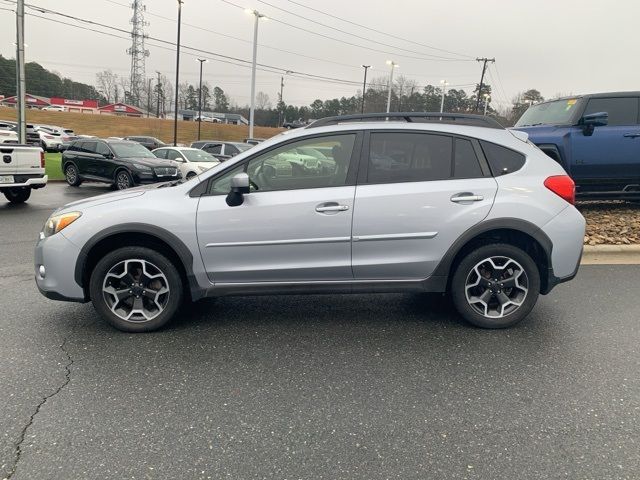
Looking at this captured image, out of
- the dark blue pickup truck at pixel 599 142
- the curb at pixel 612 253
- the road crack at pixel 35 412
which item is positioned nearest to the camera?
the road crack at pixel 35 412

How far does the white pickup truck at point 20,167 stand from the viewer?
10172 mm

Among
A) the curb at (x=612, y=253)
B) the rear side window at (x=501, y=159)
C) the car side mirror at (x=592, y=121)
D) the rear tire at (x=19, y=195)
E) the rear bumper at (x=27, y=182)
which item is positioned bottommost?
the rear tire at (x=19, y=195)

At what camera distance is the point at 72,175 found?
15984 mm

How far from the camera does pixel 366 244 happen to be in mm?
3939

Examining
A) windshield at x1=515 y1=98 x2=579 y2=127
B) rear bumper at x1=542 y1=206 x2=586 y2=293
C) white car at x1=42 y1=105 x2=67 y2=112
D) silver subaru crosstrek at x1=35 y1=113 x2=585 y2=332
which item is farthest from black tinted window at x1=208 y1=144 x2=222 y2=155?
white car at x1=42 y1=105 x2=67 y2=112

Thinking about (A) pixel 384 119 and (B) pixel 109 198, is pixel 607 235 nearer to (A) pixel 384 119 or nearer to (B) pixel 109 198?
(A) pixel 384 119

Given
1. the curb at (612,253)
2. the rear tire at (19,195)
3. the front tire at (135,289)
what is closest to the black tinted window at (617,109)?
the curb at (612,253)

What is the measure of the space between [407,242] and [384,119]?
1.13 m

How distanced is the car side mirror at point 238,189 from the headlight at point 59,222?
1243 mm

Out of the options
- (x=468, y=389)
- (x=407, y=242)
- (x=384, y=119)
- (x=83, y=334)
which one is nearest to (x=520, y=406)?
(x=468, y=389)

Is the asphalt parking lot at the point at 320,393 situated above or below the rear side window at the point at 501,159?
below

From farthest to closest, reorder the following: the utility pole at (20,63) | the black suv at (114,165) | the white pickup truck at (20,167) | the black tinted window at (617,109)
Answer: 1. the utility pole at (20,63)
2. the black suv at (114,165)
3. the white pickup truck at (20,167)
4. the black tinted window at (617,109)

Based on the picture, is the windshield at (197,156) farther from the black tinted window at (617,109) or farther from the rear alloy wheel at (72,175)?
the black tinted window at (617,109)

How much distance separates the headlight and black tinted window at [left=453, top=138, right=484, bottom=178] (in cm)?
310
